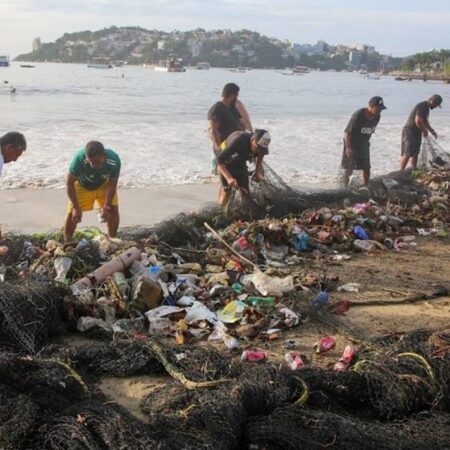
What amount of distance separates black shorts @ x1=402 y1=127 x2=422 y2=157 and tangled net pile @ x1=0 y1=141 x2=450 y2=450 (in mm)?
7177

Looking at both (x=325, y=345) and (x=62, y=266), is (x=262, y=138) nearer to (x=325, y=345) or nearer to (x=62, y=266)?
(x=62, y=266)

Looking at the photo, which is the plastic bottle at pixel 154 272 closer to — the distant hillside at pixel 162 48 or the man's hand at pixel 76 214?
the man's hand at pixel 76 214

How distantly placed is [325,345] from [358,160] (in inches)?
219

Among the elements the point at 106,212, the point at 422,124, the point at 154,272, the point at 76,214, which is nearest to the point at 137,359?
the point at 154,272

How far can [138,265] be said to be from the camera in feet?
17.9

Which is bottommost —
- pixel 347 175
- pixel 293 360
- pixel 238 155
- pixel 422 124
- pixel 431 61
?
pixel 293 360

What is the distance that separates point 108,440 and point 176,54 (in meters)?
134

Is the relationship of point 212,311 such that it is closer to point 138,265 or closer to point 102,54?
point 138,265

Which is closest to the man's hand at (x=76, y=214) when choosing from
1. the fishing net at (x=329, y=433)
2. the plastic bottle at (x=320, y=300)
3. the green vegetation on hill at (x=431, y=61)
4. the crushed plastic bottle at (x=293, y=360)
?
the plastic bottle at (x=320, y=300)

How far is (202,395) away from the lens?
341cm

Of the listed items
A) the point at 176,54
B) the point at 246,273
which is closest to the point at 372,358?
the point at 246,273

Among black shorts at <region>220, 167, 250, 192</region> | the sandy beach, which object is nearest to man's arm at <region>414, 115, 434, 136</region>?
the sandy beach

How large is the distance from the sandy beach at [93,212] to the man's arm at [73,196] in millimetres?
1770

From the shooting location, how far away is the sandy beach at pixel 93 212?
8.27 meters
